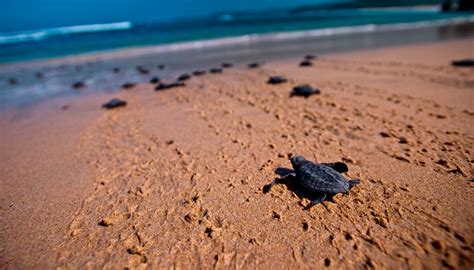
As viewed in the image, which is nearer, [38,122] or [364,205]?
[364,205]

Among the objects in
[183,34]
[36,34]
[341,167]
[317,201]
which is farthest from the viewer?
[36,34]

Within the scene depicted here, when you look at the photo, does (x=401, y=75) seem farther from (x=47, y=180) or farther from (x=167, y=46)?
(x=167, y=46)

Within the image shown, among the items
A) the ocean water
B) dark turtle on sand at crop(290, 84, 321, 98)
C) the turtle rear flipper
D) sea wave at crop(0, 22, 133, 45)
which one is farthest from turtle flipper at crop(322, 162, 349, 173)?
sea wave at crop(0, 22, 133, 45)

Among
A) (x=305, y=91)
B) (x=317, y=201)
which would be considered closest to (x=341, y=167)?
(x=317, y=201)

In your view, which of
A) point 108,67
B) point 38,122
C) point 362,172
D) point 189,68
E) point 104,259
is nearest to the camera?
point 104,259

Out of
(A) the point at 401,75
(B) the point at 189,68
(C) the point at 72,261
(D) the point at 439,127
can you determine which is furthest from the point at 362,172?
(B) the point at 189,68

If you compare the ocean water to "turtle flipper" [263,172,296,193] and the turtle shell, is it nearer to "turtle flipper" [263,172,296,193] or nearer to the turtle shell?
"turtle flipper" [263,172,296,193]

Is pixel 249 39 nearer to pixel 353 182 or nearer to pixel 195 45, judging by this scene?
pixel 195 45
